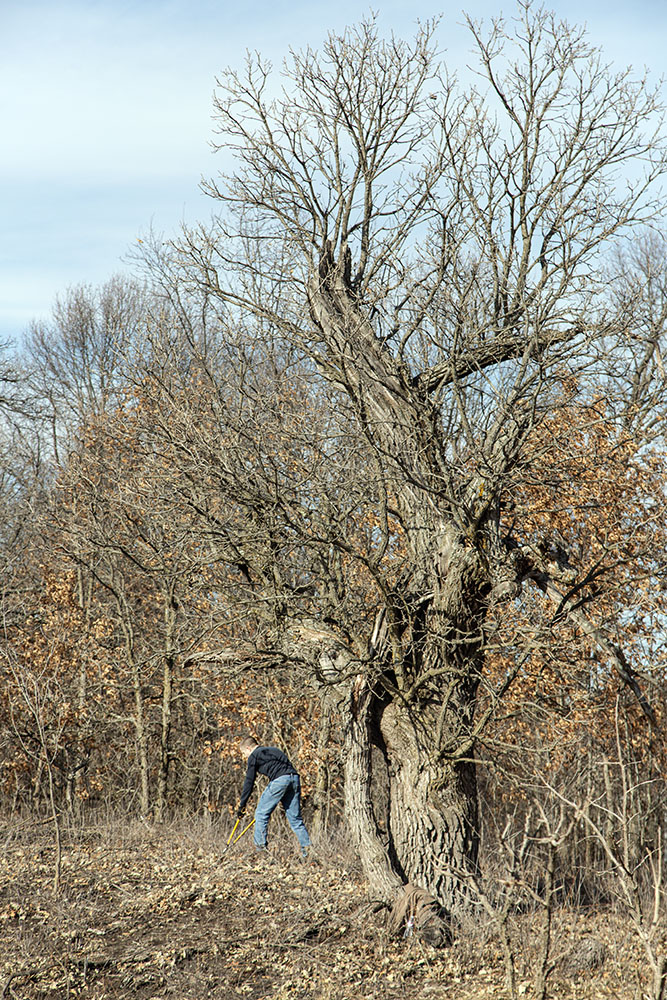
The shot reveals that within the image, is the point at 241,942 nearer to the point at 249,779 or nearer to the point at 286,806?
the point at 249,779

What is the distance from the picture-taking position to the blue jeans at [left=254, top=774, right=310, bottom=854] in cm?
1005

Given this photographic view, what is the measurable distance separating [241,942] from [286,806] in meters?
3.07

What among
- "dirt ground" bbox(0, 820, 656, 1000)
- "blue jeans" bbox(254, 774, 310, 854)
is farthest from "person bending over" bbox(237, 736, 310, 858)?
"dirt ground" bbox(0, 820, 656, 1000)

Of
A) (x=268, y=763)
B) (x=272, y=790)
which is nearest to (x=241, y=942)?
(x=272, y=790)

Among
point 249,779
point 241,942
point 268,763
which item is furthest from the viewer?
point 268,763

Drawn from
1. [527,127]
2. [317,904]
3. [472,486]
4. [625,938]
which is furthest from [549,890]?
[527,127]

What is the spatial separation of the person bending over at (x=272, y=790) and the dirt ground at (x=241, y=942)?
665mm

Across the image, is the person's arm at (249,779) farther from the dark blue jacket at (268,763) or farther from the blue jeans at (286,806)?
the blue jeans at (286,806)

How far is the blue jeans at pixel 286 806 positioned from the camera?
33.0ft

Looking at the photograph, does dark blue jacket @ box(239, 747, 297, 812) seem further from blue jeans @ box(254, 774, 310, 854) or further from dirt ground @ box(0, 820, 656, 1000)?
dirt ground @ box(0, 820, 656, 1000)

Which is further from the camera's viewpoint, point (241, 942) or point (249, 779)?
point (249, 779)

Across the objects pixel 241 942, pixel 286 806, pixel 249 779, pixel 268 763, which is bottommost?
pixel 241 942

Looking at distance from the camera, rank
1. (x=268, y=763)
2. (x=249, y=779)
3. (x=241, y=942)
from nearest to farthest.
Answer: (x=241, y=942) < (x=249, y=779) < (x=268, y=763)

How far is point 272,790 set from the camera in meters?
10.2
